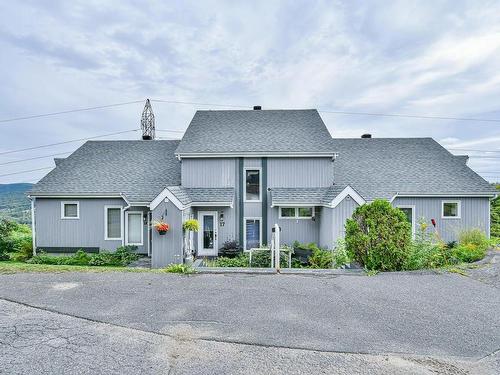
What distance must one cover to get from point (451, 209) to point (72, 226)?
20553 millimetres

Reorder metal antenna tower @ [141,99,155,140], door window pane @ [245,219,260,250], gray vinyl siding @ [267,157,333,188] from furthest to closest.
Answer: metal antenna tower @ [141,99,155,140] → gray vinyl siding @ [267,157,333,188] → door window pane @ [245,219,260,250]

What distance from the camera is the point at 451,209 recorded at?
1489 cm

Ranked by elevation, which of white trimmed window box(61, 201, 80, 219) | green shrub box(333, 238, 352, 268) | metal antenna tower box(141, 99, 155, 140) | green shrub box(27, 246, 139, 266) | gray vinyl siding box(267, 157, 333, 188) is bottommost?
green shrub box(27, 246, 139, 266)

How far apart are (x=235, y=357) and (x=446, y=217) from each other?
1558 cm

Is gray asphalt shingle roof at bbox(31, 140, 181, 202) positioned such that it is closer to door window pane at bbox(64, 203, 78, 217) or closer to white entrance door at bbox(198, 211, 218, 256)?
door window pane at bbox(64, 203, 78, 217)

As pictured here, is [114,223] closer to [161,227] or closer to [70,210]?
[70,210]

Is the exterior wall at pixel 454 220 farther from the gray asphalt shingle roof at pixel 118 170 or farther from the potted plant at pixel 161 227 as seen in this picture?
the gray asphalt shingle roof at pixel 118 170

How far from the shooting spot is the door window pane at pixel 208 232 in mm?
14016

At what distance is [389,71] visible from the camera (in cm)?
1691

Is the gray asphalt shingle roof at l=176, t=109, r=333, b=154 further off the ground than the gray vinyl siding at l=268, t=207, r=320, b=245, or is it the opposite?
the gray asphalt shingle roof at l=176, t=109, r=333, b=154

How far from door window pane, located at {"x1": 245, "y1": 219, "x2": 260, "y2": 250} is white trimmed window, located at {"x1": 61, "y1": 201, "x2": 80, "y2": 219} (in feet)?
29.6

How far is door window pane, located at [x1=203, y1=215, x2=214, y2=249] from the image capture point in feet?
46.0

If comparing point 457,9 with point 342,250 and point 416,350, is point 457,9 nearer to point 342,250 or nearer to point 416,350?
point 342,250

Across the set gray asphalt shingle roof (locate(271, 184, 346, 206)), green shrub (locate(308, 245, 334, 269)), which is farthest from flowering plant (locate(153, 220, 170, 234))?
green shrub (locate(308, 245, 334, 269))
